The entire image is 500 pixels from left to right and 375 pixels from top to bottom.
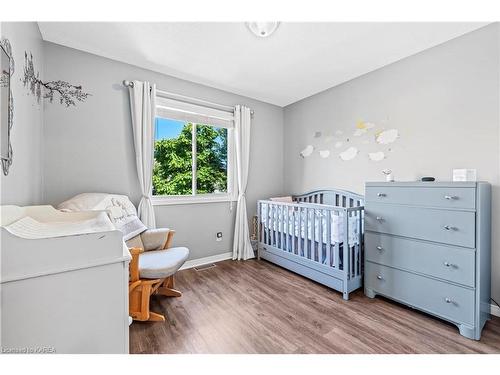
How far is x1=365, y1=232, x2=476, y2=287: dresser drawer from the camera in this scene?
1.60 metres

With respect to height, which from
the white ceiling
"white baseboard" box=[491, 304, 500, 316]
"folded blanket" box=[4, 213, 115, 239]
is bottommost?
"white baseboard" box=[491, 304, 500, 316]

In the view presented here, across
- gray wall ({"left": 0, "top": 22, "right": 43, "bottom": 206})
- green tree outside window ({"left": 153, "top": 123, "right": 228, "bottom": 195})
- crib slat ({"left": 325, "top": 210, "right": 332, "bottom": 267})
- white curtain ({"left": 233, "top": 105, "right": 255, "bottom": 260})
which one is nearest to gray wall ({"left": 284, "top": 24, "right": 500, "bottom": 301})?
crib slat ({"left": 325, "top": 210, "right": 332, "bottom": 267})

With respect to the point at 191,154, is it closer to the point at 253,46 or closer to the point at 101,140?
the point at 101,140

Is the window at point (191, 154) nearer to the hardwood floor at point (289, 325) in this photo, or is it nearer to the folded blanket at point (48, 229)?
the hardwood floor at point (289, 325)

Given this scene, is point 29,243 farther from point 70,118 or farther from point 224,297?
point 70,118

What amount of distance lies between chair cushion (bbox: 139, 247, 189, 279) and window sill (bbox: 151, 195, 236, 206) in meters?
0.68

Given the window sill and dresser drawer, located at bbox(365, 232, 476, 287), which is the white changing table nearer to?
the window sill

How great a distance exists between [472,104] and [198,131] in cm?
283

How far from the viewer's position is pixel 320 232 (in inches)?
92.6

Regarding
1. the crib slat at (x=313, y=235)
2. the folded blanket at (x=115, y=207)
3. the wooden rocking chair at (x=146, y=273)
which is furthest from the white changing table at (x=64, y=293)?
the crib slat at (x=313, y=235)

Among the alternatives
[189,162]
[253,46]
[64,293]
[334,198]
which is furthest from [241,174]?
[64,293]

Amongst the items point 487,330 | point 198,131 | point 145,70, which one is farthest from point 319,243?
point 145,70

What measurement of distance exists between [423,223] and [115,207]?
2672 mm

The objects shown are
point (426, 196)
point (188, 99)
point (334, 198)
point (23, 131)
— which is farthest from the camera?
point (334, 198)
